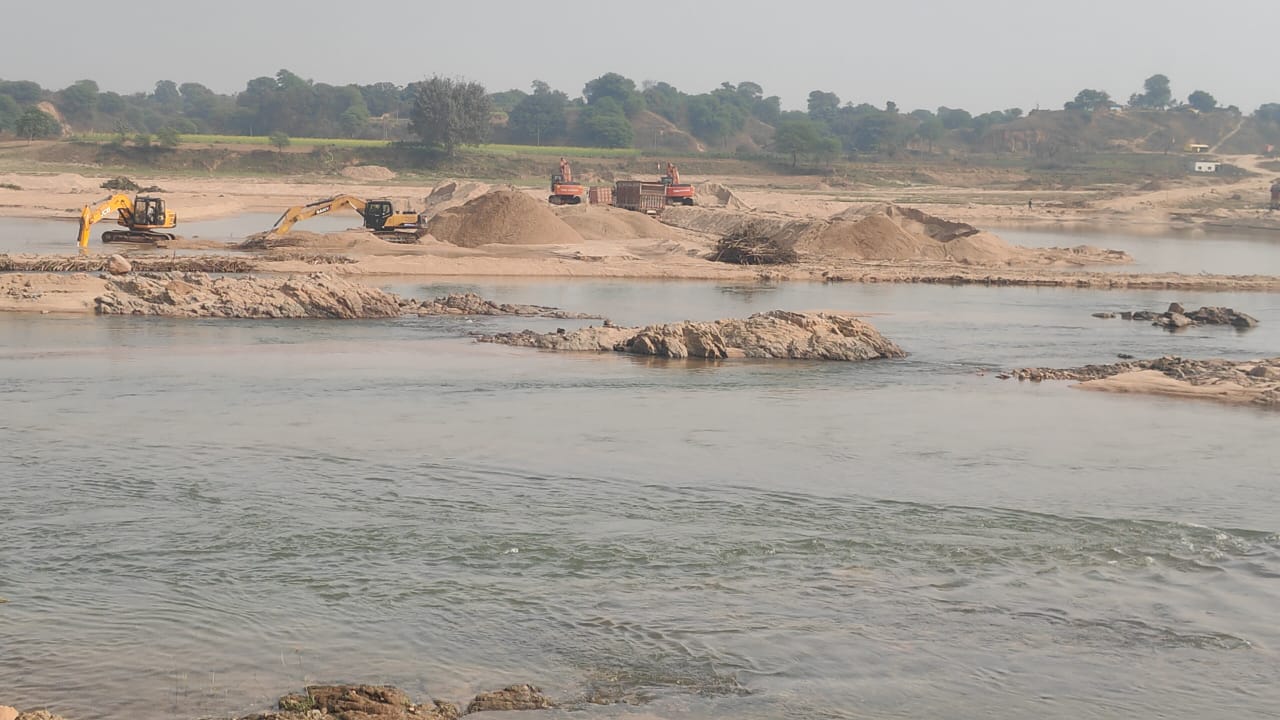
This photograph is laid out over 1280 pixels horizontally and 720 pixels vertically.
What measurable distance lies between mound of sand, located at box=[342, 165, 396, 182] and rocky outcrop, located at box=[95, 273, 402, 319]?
2838 inches

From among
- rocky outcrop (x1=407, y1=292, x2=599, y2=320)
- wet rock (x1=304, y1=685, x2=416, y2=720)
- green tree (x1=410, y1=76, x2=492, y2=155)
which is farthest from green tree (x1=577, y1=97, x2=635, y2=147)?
wet rock (x1=304, y1=685, x2=416, y2=720)

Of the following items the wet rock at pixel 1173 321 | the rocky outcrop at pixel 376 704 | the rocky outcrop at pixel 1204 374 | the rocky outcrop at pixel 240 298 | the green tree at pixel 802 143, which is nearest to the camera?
the rocky outcrop at pixel 376 704

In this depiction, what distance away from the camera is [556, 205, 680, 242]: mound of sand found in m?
52.1

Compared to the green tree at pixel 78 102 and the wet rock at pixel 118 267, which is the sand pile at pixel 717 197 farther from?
the green tree at pixel 78 102

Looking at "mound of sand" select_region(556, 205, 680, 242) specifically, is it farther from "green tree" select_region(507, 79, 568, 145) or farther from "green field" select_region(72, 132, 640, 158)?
"green tree" select_region(507, 79, 568, 145)

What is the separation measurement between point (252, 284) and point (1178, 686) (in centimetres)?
2370

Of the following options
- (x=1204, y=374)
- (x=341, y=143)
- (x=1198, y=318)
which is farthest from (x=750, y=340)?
(x=341, y=143)

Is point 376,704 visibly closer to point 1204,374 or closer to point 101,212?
point 1204,374

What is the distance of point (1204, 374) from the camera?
22.7 meters

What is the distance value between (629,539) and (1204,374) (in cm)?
1333

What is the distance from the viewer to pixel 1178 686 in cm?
955

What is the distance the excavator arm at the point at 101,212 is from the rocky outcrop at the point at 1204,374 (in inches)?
1101

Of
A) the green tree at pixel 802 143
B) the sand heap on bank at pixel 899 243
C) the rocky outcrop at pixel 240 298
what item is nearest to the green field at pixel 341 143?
the green tree at pixel 802 143

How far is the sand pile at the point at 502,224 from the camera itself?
154ft
